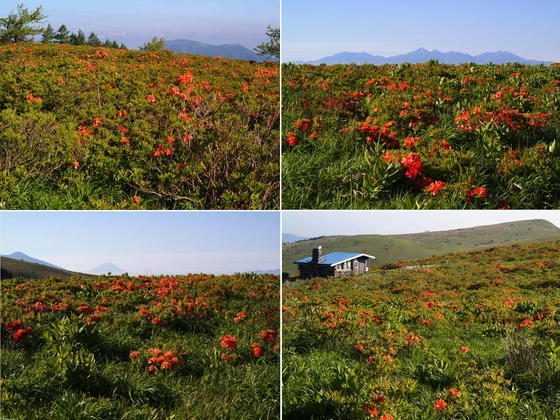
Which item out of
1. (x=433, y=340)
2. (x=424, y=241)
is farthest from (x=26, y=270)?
(x=433, y=340)

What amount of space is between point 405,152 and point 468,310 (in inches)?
67.9

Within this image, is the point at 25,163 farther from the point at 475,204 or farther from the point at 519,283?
the point at 519,283

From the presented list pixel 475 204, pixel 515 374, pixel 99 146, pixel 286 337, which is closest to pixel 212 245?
pixel 286 337

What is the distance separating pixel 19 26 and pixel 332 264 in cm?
1130

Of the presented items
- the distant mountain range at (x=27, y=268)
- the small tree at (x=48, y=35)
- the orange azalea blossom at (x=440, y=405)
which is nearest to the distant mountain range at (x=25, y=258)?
the distant mountain range at (x=27, y=268)

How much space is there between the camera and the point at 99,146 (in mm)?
3648

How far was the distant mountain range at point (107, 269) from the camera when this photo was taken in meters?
3.56

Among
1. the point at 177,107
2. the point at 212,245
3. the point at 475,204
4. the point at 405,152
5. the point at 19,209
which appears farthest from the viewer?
the point at 177,107

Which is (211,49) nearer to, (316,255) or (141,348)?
(316,255)

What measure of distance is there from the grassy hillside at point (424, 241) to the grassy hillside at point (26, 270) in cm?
211

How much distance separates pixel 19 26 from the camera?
402 inches

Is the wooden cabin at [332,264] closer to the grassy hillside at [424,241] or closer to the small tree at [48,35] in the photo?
the grassy hillside at [424,241]

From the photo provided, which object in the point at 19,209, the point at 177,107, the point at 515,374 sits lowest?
the point at 515,374

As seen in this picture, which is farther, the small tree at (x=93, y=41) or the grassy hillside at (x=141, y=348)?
the small tree at (x=93, y=41)
